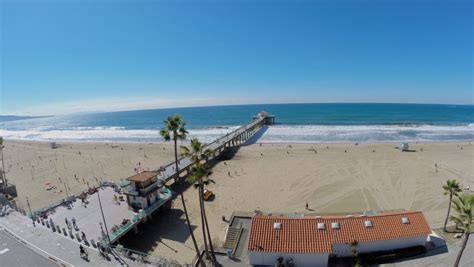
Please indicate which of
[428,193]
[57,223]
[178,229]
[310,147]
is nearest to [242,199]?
[178,229]

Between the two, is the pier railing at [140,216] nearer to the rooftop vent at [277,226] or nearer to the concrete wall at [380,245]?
the rooftop vent at [277,226]

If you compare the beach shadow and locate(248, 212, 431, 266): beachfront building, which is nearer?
locate(248, 212, 431, 266): beachfront building

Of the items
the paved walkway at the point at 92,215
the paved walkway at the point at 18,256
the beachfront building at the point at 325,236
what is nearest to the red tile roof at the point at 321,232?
the beachfront building at the point at 325,236

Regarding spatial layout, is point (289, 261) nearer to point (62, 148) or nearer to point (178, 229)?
point (178, 229)

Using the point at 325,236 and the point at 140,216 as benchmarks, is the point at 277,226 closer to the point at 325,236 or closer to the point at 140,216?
the point at 325,236

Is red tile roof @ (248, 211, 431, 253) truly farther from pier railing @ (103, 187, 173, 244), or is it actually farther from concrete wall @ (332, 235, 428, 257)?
pier railing @ (103, 187, 173, 244)

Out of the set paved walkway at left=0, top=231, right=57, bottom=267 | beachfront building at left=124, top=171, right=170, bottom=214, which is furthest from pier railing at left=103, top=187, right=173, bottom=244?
paved walkway at left=0, top=231, right=57, bottom=267

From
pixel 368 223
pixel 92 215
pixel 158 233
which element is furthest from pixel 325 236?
pixel 92 215
